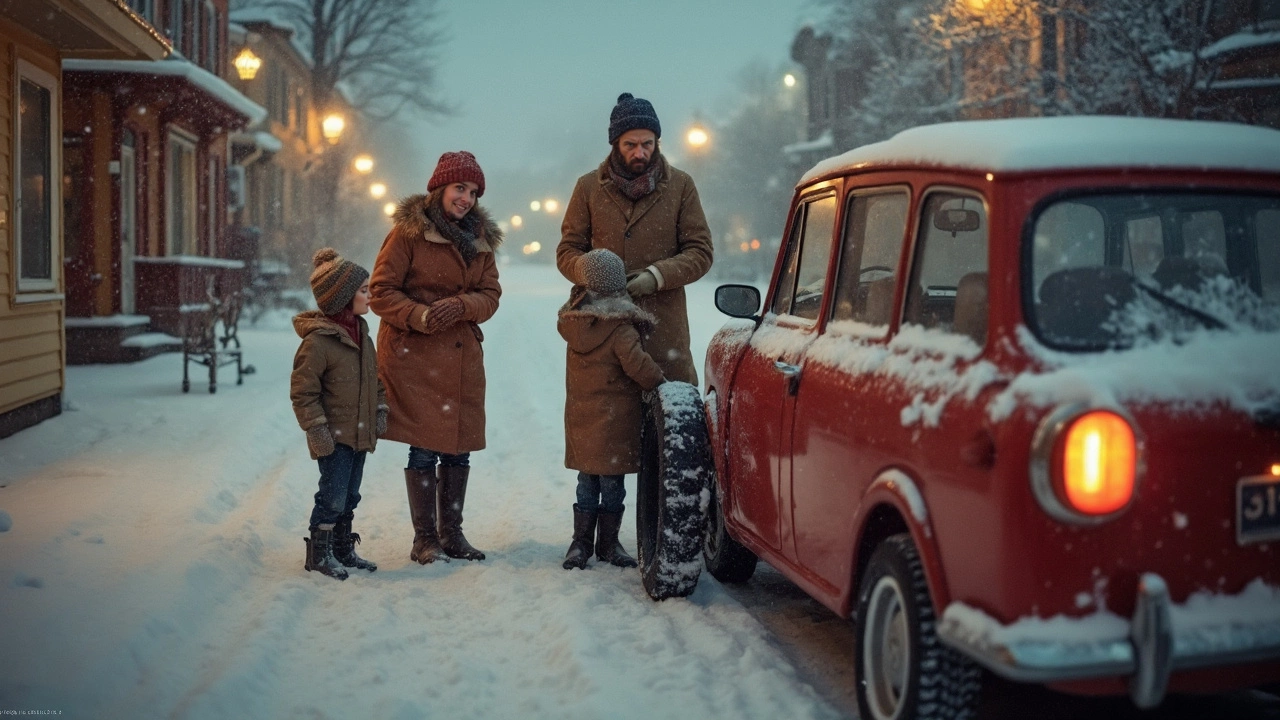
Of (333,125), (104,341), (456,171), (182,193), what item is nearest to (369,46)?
(333,125)

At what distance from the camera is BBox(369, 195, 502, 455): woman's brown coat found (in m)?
5.86

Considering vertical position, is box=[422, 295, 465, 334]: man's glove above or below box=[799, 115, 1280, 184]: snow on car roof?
below

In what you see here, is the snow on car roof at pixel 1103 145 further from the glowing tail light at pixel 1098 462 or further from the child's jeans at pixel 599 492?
the child's jeans at pixel 599 492

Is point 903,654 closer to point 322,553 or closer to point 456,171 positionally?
point 322,553

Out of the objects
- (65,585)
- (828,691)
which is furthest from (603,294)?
(65,585)

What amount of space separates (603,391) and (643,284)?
1.81ft

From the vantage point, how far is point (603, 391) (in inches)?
227

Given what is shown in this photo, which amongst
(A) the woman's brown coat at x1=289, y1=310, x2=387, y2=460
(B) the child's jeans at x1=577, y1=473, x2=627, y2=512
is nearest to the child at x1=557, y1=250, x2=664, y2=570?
(B) the child's jeans at x1=577, y1=473, x2=627, y2=512

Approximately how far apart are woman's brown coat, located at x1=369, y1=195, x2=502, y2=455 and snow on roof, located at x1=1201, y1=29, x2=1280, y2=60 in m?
15.7

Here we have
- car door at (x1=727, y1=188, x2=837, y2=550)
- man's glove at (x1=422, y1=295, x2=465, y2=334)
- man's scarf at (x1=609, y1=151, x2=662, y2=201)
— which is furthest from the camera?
man's scarf at (x1=609, y1=151, x2=662, y2=201)

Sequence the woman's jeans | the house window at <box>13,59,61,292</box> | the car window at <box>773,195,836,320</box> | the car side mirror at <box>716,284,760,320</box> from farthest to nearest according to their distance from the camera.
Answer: the house window at <box>13,59,61,292</box> < the woman's jeans < the car side mirror at <box>716,284,760,320</box> < the car window at <box>773,195,836,320</box>

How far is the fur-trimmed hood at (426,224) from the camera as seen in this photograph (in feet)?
19.3

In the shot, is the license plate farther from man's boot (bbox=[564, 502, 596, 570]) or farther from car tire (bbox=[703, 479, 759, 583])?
man's boot (bbox=[564, 502, 596, 570])

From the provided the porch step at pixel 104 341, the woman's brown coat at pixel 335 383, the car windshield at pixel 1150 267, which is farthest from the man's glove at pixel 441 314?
the porch step at pixel 104 341
